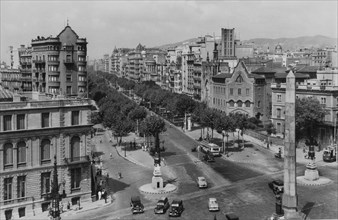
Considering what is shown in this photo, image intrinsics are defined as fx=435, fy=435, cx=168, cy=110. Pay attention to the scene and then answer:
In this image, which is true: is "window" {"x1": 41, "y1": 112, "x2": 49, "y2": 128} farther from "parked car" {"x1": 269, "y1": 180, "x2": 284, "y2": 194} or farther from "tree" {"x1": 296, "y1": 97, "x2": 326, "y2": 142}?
"tree" {"x1": 296, "y1": 97, "x2": 326, "y2": 142}

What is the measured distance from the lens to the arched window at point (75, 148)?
50.3 metres

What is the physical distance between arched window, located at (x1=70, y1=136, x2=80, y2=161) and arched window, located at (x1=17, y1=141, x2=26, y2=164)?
5.35 meters

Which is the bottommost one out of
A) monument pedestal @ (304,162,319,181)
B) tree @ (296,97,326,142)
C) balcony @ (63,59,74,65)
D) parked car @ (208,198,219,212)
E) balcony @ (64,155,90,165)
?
parked car @ (208,198,219,212)

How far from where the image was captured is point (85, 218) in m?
45.6

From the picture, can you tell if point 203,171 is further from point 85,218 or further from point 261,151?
point 85,218

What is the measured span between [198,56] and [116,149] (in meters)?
86.9

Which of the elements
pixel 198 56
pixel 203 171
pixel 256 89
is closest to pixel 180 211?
pixel 203 171

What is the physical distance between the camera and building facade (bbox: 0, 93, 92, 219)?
46.1 metres

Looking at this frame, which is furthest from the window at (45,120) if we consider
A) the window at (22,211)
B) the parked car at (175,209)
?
the parked car at (175,209)

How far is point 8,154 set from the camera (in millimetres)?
46281

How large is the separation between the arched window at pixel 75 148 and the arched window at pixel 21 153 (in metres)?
5.35

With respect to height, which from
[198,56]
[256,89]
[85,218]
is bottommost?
[85,218]

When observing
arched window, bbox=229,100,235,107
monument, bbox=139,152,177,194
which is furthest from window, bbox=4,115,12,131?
arched window, bbox=229,100,235,107

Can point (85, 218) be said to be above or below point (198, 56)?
below
